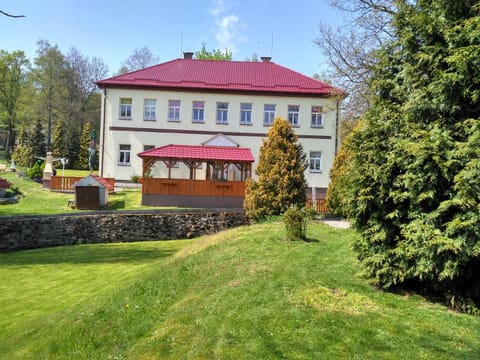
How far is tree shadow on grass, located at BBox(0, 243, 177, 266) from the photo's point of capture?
46.0 ft

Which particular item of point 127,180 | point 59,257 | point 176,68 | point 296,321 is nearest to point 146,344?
point 296,321

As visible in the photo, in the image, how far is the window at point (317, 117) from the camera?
30.7 m

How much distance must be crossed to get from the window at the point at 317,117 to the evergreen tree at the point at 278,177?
13.4m

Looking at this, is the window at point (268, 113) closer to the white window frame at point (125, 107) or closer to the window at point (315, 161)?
the window at point (315, 161)

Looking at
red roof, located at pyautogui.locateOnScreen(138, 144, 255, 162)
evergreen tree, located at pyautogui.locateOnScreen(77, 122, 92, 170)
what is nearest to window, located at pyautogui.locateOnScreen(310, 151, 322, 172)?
red roof, located at pyautogui.locateOnScreen(138, 144, 255, 162)

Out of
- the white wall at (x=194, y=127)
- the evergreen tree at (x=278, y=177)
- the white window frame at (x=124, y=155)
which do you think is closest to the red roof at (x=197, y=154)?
the evergreen tree at (x=278, y=177)

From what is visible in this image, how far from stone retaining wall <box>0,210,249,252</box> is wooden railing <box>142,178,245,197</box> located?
2.96 meters

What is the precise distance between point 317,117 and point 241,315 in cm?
2650

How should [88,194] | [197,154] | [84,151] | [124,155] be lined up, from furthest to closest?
1. [84,151]
2. [124,155]
3. [197,154]
4. [88,194]

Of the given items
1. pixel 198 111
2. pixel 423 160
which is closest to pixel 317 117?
pixel 198 111

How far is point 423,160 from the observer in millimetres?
5859

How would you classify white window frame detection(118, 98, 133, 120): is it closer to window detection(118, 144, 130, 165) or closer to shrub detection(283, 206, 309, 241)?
window detection(118, 144, 130, 165)

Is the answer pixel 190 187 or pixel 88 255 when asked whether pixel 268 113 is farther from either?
pixel 88 255

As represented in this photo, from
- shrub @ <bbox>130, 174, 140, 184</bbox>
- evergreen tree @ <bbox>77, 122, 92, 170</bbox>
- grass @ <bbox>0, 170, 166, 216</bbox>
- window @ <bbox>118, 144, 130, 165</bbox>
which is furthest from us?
evergreen tree @ <bbox>77, 122, 92, 170</bbox>
